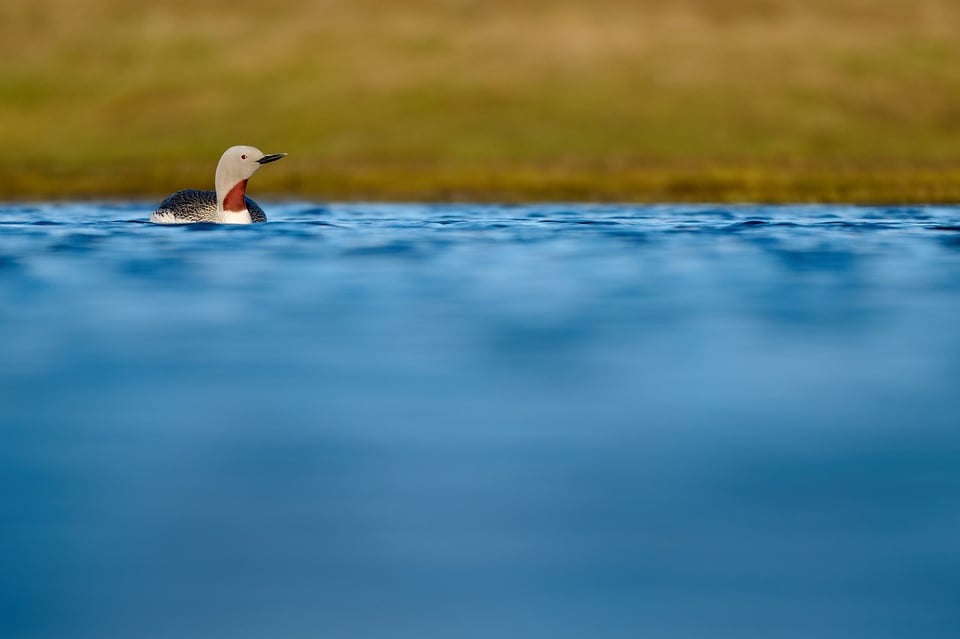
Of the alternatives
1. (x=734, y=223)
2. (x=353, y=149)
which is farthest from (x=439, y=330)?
(x=353, y=149)

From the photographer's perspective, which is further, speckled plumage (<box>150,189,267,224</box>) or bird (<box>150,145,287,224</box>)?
speckled plumage (<box>150,189,267,224</box>)

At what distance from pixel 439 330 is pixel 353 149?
13193 centimetres

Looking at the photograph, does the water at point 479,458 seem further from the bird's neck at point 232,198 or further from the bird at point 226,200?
the bird's neck at point 232,198

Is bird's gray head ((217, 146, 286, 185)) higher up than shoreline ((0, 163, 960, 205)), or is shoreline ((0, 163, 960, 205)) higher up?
bird's gray head ((217, 146, 286, 185))

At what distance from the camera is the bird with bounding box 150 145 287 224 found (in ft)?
93.8

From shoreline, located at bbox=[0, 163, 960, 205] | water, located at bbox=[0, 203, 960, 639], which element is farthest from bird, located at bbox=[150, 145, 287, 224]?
shoreline, located at bbox=[0, 163, 960, 205]

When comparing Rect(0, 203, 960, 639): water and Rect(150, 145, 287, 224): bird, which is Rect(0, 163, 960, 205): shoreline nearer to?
Rect(150, 145, 287, 224): bird

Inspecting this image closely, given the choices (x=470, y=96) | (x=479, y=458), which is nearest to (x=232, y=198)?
(x=479, y=458)

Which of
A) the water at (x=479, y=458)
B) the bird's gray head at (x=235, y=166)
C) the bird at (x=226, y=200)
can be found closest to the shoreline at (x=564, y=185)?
the bird at (x=226, y=200)

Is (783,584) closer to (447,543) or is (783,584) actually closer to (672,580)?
(672,580)

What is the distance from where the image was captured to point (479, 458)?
978 cm

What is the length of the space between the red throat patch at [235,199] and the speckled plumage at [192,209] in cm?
54

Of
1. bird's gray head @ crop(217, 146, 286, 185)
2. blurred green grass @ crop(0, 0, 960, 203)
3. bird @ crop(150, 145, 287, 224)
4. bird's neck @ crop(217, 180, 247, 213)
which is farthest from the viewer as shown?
blurred green grass @ crop(0, 0, 960, 203)

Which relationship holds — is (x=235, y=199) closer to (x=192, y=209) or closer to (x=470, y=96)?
(x=192, y=209)
